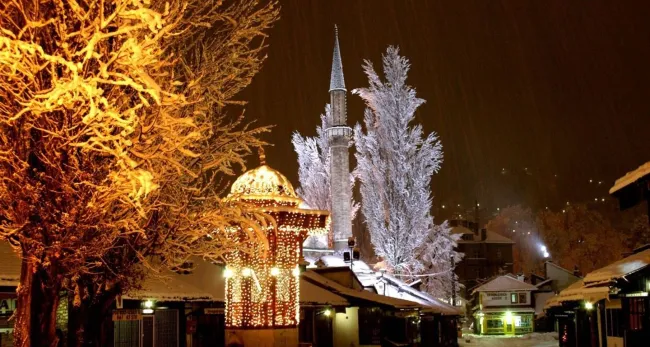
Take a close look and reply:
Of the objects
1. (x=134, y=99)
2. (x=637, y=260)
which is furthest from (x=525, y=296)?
(x=134, y=99)

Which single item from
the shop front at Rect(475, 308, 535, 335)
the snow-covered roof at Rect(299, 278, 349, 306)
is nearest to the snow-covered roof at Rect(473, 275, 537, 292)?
the shop front at Rect(475, 308, 535, 335)

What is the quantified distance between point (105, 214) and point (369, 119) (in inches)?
1482

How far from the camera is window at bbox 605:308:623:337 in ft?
65.4

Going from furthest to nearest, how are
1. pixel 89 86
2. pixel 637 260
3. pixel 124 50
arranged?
1. pixel 637 260
2. pixel 124 50
3. pixel 89 86

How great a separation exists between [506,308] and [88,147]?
5483cm

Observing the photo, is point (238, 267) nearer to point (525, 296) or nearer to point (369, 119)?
point (369, 119)

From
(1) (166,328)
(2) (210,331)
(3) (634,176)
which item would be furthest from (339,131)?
(3) (634,176)

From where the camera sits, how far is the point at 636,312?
1728 centimetres

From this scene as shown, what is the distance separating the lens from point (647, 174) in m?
15.9

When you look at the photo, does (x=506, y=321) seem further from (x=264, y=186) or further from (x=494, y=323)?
(x=264, y=186)

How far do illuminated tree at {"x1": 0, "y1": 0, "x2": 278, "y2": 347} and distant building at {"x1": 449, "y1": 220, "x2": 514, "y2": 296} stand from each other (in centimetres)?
7054

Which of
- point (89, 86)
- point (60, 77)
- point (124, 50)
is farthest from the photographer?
point (60, 77)

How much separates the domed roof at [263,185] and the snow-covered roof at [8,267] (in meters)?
5.15

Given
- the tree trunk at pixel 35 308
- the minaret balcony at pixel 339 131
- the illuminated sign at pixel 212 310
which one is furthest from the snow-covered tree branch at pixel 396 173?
the tree trunk at pixel 35 308
